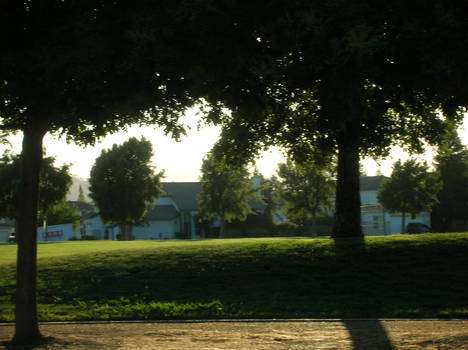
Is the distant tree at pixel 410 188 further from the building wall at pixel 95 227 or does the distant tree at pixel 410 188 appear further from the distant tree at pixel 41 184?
the building wall at pixel 95 227

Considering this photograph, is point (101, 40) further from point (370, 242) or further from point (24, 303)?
point (370, 242)

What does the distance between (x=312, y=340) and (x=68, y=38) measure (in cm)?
520

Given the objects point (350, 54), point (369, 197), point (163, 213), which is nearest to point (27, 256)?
point (350, 54)

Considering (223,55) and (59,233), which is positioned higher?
(223,55)

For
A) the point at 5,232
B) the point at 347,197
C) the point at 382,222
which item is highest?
the point at 347,197

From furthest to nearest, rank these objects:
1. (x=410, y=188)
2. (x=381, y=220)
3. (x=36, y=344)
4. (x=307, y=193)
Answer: (x=381, y=220)
(x=307, y=193)
(x=410, y=188)
(x=36, y=344)

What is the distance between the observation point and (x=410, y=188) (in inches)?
2016

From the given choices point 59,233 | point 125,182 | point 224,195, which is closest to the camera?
point 125,182

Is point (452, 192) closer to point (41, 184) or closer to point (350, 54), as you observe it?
point (41, 184)

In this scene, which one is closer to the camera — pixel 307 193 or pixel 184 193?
pixel 307 193

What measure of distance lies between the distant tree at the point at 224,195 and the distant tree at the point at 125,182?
5.89 metres

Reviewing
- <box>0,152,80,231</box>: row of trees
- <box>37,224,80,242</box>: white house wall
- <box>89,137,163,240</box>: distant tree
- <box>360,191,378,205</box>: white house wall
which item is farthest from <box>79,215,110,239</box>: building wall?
<box>360,191,378,205</box>: white house wall

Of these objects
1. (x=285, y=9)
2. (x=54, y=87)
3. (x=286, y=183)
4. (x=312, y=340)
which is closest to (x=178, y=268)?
(x=312, y=340)

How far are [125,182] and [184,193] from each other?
19.8 meters
